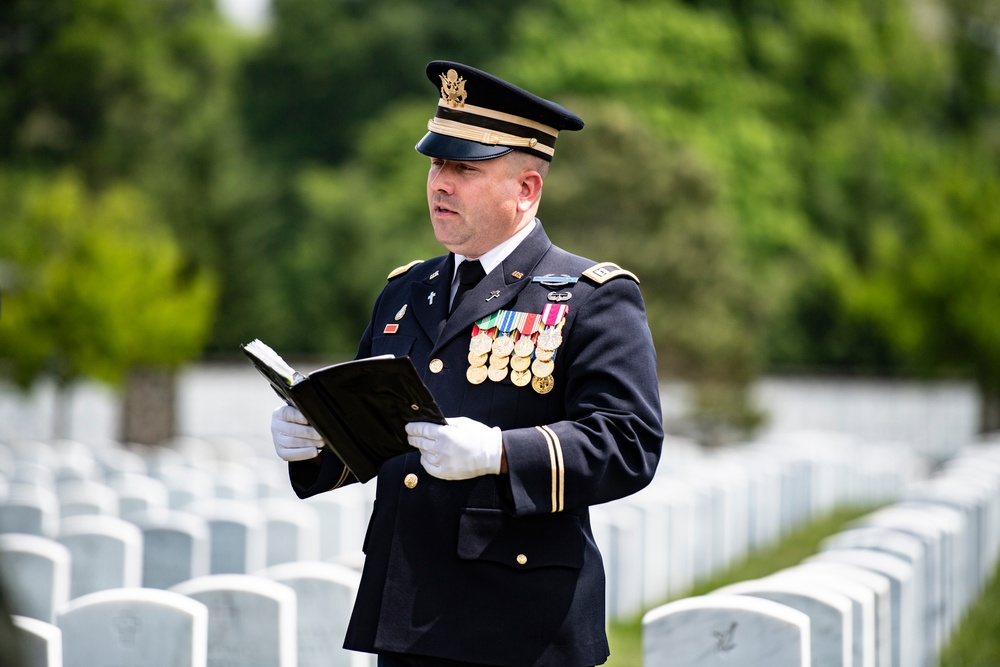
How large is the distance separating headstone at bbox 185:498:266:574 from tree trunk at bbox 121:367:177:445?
49.1ft

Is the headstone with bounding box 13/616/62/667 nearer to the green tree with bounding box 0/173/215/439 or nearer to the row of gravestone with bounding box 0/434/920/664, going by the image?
the row of gravestone with bounding box 0/434/920/664

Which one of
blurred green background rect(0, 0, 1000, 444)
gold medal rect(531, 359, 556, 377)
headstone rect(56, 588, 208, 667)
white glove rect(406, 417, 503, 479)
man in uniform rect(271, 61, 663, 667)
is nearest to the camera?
white glove rect(406, 417, 503, 479)

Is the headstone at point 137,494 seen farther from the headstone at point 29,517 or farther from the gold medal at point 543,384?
the gold medal at point 543,384

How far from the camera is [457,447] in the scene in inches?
109

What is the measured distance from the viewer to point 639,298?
3.22m

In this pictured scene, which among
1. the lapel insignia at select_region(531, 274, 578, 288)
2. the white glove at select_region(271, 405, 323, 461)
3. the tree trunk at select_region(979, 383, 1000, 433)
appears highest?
the lapel insignia at select_region(531, 274, 578, 288)

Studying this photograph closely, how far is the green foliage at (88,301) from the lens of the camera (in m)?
19.7

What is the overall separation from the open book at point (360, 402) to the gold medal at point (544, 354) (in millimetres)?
378

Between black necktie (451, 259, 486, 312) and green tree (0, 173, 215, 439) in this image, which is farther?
green tree (0, 173, 215, 439)

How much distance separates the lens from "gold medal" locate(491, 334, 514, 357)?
3.14 metres

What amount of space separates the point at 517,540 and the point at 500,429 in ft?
0.84

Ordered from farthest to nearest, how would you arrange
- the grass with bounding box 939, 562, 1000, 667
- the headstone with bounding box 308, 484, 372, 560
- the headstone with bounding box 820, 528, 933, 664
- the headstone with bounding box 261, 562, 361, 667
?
the headstone with bounding box 308, 484, 372, 560, the grass with bounding box 939, 562, 1000, 667, the headstone with bounding box 820, 528, 933, 664, the headstone with bounding box 261, 562, 361, 667

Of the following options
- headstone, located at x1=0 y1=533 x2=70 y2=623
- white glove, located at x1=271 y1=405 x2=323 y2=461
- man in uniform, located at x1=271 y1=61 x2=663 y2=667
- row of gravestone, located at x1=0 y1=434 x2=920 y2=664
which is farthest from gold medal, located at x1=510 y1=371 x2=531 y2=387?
headstone, located at x1=0 y1=533 x2=70 y2=623

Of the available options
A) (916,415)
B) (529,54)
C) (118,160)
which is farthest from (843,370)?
(118,160)
